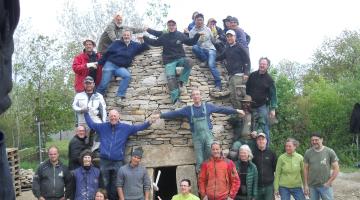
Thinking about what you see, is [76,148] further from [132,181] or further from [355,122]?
[355,122]

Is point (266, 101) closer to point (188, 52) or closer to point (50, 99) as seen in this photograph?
point (188, 52)

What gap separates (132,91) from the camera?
9453 millimetres

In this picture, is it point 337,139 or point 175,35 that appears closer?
point 175,35

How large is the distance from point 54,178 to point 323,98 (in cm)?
1318

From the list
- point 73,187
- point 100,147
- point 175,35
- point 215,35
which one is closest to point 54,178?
point 73,187

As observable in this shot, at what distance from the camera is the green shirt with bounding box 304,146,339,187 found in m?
Answer: 7.31

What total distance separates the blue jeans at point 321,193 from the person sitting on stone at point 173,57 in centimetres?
313

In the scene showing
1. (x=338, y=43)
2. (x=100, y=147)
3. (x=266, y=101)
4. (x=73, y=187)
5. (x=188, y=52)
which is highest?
(x=338, y=43)

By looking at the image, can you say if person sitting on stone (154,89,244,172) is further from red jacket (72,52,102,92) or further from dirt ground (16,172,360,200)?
dirt ground (16,172,360,200)

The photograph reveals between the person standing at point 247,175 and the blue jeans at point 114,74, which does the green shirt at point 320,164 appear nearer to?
the person standing at point 247,175

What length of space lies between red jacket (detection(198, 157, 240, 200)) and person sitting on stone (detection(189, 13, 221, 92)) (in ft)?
8.71

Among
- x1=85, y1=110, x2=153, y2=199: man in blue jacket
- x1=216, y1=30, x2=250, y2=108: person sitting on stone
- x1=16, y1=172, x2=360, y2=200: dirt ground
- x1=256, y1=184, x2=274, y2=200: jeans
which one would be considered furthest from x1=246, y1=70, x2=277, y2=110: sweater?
x1=16, y1=172, x2=360, y2=200: dirt ground

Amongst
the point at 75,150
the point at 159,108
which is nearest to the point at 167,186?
the point at 159,108

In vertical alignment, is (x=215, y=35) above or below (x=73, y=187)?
above
